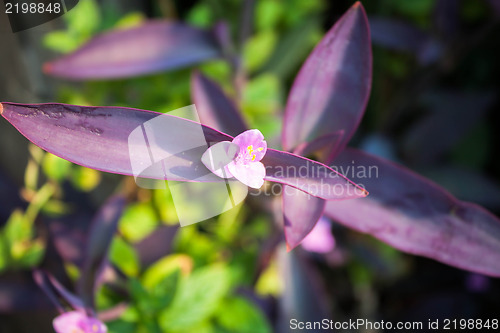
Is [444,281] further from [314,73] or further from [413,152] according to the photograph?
[314,73]

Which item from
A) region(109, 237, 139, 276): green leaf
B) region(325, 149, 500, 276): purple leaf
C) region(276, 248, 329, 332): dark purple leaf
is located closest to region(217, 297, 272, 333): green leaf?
region(276, 248, 329, 332): dark purple leaf

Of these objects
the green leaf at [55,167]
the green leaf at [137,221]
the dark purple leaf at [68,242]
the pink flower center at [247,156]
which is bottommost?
the green leaf at [137,221]

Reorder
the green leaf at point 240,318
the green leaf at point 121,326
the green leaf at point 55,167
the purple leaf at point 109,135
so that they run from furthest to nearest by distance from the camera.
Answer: the green leaf at point 55,167
the green leaf at point 240,318
the green leaf at point 121,326
the purple leaf at point 109,135

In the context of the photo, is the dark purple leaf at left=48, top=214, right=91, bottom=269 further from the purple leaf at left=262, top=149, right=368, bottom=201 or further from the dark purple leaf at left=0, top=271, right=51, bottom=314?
the purple leaf at left=262, top=149, right=368, bottom=201

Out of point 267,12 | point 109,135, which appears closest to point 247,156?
point 109,135

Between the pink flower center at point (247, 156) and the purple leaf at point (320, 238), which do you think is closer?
the pink flower center at point (247, 156)

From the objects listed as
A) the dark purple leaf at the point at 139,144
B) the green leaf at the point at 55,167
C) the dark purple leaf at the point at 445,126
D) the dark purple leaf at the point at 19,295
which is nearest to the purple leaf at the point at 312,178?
the dark purple leaf at the point at 139,144

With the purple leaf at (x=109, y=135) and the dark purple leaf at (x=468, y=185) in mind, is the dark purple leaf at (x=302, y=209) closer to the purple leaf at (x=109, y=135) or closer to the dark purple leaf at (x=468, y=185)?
the purple leaf at (x=109, y=135)
